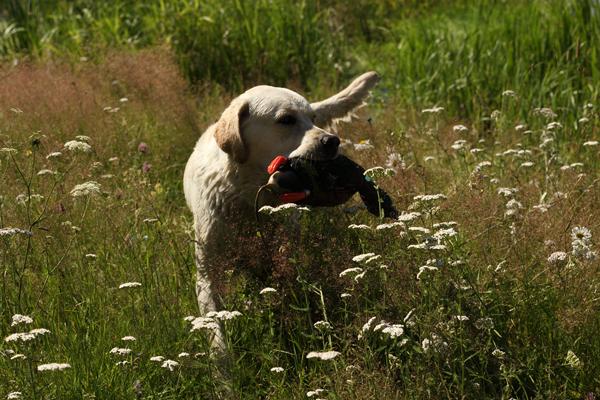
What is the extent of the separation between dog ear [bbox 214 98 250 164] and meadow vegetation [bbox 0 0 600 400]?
0.34 metres

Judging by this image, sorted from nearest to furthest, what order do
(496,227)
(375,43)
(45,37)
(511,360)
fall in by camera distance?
1. (511,360)
2. (496,227)
3. (45,37)
4. (375,43)

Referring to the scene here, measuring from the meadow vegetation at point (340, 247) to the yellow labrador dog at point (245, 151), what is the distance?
170mm

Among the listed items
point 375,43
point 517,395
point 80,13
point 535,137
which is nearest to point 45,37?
point 80,13

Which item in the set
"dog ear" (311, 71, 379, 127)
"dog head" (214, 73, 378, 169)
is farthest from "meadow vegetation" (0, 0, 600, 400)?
"dog head" (214, 73, 378, 169)

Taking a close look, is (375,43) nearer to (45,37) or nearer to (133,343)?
(45,37)

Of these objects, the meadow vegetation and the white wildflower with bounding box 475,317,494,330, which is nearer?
the white wildflower with bounding box 475,317,494,330

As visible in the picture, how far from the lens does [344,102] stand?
5590 mm

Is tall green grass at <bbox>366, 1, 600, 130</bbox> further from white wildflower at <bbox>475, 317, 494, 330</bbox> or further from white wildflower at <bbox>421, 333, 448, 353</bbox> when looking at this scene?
white wildflower at <bbox>421, 333, 448, 353</bbox>

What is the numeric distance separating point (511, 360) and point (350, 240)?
1095 mm

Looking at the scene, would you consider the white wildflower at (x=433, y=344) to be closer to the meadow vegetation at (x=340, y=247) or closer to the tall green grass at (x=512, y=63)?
the meadow vegetation at (x=340, y=247)

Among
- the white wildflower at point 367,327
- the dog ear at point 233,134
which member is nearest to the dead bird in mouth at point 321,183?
the dog ear at point 233,134

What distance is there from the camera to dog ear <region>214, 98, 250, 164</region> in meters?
Answer: 4.88

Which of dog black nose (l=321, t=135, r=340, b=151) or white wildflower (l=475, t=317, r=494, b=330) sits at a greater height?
dog black nose (l=321, t=135, r=340, b=151)

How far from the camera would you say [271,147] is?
16.5 feet
